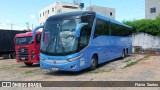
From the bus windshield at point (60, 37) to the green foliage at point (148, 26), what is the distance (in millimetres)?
18635

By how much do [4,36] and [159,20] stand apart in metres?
16.9

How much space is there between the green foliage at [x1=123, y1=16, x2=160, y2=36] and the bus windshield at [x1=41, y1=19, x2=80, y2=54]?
1864cm

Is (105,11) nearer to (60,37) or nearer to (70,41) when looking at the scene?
(60,37)

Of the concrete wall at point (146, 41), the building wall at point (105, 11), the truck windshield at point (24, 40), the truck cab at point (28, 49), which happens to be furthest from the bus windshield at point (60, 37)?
the building wall at point (105, 11)

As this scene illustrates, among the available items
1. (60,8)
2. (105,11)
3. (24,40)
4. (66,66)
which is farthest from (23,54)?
(105,11)

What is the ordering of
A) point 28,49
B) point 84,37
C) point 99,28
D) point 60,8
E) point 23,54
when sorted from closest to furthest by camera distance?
point 84,37, point 99,28, point 28,49, point 23,54, point 60,8

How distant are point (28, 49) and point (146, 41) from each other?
17267 mm

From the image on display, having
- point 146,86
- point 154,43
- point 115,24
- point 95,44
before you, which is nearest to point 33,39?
point 95,44

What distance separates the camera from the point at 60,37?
13281mm

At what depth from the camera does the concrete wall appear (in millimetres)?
30266

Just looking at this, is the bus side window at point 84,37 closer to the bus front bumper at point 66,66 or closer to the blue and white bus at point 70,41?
the blue and white bus at point 70,41

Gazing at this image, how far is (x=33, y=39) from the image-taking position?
18016 millimetres

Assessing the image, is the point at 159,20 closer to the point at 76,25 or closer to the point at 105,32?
the point at 105,32

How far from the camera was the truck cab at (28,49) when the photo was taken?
17.9m
